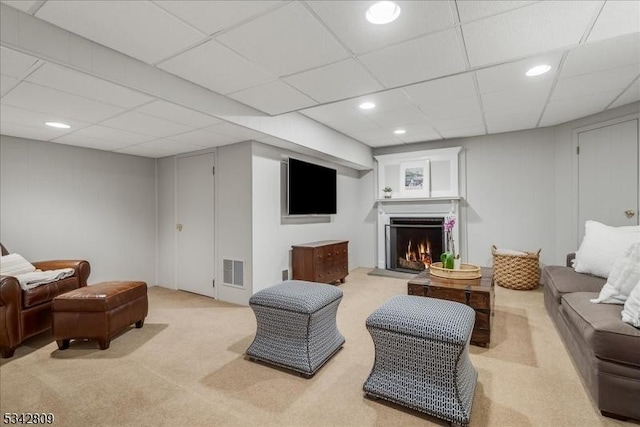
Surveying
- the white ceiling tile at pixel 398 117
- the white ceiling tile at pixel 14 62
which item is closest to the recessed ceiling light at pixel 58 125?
the white ceiling tile at pixel 14 62

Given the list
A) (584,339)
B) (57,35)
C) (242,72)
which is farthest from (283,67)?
(584,339)

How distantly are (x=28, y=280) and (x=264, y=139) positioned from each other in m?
2.54

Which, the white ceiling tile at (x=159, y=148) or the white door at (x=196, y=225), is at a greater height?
the white ceiling tile at (x=159, y=148)

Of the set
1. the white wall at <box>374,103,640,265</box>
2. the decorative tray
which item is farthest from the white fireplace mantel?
the decorative tray

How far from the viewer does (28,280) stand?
2.59 metres

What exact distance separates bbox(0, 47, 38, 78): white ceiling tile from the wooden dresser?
3086 mm

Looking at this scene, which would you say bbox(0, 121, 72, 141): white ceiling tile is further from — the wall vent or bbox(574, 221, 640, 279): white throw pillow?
bbox(574, 221, 640, 279): white throw pillow

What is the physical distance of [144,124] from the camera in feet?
9.73

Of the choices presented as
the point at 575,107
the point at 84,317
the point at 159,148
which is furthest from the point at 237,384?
the point at 575,107

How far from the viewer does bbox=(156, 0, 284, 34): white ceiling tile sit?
158cm

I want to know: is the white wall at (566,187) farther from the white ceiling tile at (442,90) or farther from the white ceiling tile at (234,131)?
the white ceiling tile at (234,131)

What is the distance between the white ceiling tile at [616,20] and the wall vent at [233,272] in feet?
12.2

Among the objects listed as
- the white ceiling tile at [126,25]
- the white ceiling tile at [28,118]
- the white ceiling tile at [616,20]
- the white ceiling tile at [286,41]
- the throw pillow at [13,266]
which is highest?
the white ceiling tile at [616,20]

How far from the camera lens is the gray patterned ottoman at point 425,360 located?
5.34ft
